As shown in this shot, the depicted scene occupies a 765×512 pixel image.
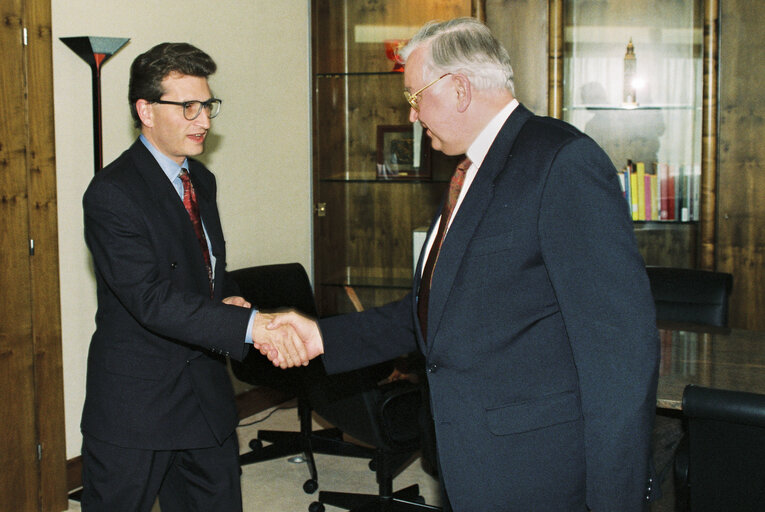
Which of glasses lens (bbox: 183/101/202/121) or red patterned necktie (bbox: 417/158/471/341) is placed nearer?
red patterned necktie (bbox: 417/158/471/341)

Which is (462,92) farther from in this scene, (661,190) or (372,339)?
(661,190)

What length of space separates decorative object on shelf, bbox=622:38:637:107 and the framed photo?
1244 millimetres

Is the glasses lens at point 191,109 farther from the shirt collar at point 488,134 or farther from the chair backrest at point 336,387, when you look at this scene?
the chair backrest at point 336,387

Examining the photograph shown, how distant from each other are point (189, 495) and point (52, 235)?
146 centimetres

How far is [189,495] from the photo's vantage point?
2543 millimetres

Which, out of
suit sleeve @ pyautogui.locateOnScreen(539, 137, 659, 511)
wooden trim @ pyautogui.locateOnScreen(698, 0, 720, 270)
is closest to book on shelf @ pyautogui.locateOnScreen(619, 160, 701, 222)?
wooden trim @ pyautogui.locateOnScreen(698, 0, 720, 270)

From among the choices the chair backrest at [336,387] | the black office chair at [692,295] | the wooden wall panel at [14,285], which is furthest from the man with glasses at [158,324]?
the black office chair at [692,295]

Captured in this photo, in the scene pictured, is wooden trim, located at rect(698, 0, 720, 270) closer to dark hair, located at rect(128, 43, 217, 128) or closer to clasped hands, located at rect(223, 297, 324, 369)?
clasped hands, located at rect(223, 297, 324, 369)

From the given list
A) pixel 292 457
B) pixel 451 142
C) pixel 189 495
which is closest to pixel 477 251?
pixel 451 142

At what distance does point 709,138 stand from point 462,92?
124 inches

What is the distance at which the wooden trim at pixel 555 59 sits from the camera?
4629 mm

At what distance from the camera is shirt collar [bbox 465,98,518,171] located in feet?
5.89

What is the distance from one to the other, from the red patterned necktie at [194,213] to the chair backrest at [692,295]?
195 cm

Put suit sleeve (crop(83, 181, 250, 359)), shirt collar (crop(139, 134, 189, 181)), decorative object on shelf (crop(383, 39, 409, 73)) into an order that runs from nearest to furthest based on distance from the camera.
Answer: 1. suit sleeve (crop(83, 181, 250, 359))
2. shirt collar (crop(139, 134, 189, 181))
3. decorative object on shelf (crop(383, 39, 409, 73))
